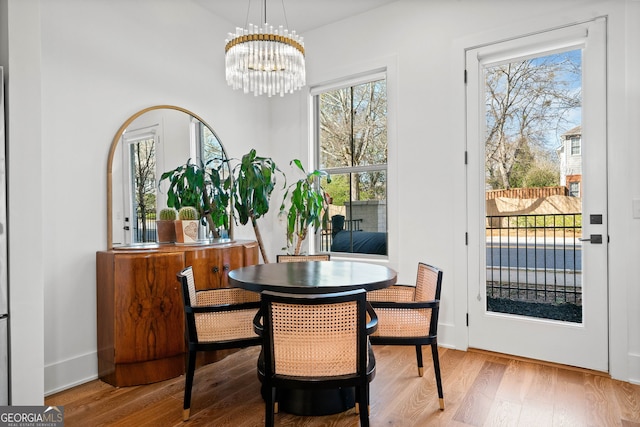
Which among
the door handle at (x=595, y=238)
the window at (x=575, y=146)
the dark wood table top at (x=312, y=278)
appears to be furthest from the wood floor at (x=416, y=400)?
the window at (x=575, y=146)

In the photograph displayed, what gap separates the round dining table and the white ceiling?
2.46 metres

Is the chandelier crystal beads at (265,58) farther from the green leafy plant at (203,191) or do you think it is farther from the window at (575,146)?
the window at (575,146)

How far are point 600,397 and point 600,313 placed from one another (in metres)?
0.60

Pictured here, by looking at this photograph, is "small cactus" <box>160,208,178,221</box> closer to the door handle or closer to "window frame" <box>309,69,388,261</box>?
"window frame" <box>309,69,388,261</box>

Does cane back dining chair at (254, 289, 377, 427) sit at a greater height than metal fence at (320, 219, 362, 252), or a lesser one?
lesser

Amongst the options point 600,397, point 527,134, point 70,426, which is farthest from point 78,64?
point 600,397

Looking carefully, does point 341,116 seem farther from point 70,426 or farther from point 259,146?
point 70,426

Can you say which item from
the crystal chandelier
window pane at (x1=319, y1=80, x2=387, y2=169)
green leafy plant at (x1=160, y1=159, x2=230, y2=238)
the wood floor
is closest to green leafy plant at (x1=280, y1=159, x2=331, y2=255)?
window pane at (x1=319, y1=80, x2=387, y2=169)

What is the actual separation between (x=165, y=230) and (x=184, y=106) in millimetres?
1106

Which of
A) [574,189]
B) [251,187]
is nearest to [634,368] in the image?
[574,189]

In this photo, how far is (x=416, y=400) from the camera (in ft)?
7.29

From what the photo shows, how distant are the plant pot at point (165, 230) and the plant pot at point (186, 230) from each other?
0.05m

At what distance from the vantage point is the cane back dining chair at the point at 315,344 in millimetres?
1533

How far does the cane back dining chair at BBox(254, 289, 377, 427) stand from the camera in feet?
5.03
